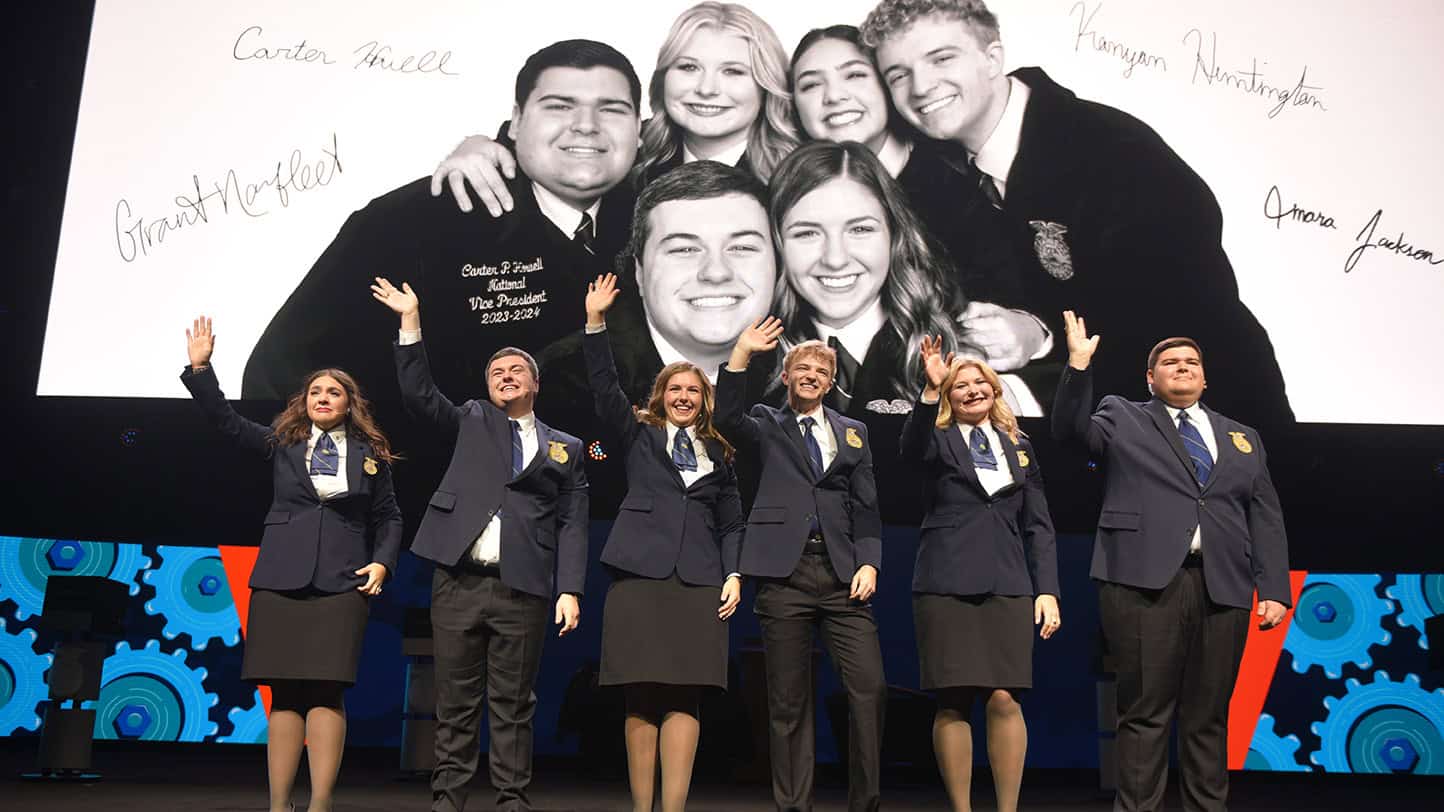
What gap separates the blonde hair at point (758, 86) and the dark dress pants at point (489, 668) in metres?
2.16

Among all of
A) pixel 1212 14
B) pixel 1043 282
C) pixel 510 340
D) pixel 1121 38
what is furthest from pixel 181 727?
pixel 1212 14

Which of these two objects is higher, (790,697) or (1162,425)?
(1162,425)

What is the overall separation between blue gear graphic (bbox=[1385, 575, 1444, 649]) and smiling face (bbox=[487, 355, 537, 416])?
12.8ft

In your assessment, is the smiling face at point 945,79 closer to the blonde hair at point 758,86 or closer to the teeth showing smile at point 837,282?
the blonde hair at point 758,86

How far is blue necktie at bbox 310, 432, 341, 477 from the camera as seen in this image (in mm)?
3287

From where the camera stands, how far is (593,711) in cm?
485

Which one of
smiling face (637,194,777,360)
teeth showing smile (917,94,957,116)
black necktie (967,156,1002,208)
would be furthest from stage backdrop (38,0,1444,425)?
smiling face (637,194,777,360)

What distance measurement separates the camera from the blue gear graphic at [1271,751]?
5105 millimetres

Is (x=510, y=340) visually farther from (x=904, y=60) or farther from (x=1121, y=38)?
(x=1121, y=38)

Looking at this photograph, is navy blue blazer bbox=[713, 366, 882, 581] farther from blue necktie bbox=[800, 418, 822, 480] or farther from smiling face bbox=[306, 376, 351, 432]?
smiling face bbox=[306, 376, 351, 432]

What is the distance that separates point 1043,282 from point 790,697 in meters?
2.36

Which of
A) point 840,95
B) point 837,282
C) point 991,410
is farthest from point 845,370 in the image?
point 991,410

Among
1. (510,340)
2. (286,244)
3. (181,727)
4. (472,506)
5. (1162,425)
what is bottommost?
(181,727)

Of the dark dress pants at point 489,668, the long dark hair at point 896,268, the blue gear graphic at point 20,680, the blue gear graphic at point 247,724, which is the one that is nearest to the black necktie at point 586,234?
the long dark hair at point 896,268
